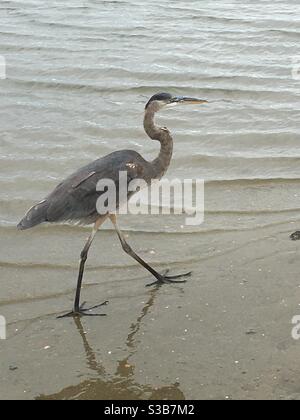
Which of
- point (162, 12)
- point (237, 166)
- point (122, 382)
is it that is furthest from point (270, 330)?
point (162, 12)

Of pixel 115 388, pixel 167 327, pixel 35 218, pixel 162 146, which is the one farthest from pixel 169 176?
pixel 115 388

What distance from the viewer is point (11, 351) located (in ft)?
16.9

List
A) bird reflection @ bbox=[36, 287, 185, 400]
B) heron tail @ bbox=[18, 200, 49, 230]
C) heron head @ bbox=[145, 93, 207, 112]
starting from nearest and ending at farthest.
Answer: bird reflection @ bbox=[36, 287, 185, 400] < heron tail @ bbox=[18, 200, 49, 230] < heron head @ bbox=[145, 93, 207, 112]

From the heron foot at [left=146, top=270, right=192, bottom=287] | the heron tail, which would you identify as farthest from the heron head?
the heron foot at [left=146, top=270, right=192, bottom=287]

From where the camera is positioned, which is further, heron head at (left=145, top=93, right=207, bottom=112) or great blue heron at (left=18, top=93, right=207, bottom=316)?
heron head at (left=145, top=93, right=207, bottom=112)

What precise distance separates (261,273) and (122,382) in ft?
5.35

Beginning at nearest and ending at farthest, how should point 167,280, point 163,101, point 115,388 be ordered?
point 115,388 < point 167,280 < point 163,101

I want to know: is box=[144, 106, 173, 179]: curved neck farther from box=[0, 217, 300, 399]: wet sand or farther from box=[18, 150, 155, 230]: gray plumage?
box=[0, 217, 300, 399]: wet sand

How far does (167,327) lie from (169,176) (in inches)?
126

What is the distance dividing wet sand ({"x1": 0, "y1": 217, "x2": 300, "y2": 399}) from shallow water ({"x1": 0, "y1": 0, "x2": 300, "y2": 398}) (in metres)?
0.01

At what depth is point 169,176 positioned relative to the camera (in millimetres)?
8266

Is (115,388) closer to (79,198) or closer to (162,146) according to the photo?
(79,198)

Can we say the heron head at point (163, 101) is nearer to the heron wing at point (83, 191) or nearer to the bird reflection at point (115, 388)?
the heron wing at point (83, 191)

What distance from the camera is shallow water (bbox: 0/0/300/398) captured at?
4.89 m
